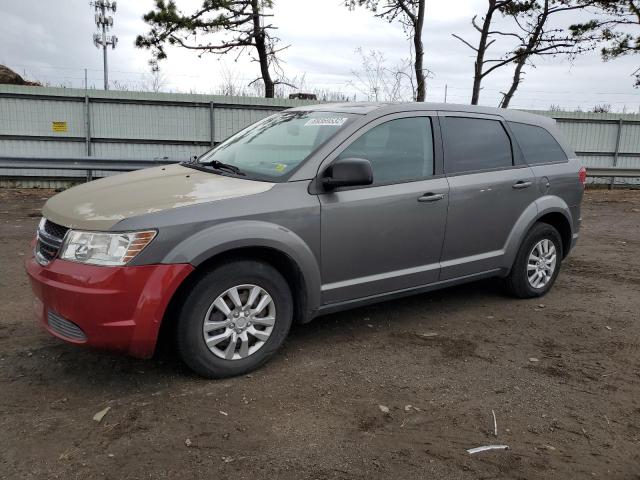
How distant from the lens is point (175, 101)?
12.6m

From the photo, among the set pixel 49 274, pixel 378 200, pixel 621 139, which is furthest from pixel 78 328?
pixel 621 139

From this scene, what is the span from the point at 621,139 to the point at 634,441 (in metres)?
15.2

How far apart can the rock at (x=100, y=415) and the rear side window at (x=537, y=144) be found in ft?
12.9

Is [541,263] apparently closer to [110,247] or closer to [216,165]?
[216,165]

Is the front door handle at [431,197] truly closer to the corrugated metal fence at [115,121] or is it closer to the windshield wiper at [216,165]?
the windshield wiper at [216,165]

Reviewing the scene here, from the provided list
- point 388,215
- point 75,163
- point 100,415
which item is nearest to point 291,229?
point 388,215

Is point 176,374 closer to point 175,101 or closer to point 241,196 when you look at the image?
point 241,196

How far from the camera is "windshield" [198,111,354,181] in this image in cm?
385

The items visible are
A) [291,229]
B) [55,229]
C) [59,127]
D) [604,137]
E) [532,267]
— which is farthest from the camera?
[604,137]

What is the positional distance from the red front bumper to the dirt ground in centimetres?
40

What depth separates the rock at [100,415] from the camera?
2.97 m

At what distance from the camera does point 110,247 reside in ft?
10.0

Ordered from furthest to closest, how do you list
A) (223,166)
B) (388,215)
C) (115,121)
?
(115,121) → (223,166) → (388,215)

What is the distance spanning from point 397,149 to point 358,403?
75.0 inches
